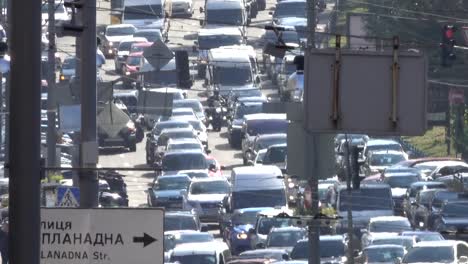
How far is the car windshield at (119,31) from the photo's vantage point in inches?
2889

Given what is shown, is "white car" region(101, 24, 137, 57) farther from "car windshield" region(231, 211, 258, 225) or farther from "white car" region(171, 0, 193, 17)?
"car windshield" region(231, 211, 258, 225)

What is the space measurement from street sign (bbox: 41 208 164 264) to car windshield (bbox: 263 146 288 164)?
3675cm

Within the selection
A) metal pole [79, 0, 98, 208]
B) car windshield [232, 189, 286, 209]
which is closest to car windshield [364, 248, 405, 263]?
car windshield [232, 189, 286, 209]

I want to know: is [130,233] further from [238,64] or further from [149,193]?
[238,64]

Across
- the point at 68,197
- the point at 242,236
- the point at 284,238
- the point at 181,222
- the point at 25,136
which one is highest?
the point at 25,136

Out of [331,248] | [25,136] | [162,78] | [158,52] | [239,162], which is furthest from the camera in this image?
[162,78]

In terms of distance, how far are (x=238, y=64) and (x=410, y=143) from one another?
21.8ft

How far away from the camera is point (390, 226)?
3888cm

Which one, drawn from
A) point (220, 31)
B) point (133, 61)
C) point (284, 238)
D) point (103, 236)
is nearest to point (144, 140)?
point (133, 61)

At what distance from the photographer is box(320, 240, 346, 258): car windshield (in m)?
35.7

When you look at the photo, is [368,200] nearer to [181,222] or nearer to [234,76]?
[181,222]

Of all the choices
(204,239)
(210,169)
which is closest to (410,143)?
(210,169)

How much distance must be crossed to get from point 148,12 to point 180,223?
30.7 metres

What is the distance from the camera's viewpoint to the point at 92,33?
1867 centimetres
